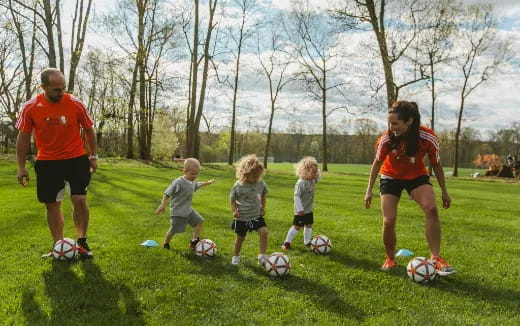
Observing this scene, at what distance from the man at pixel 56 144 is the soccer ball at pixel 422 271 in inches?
166

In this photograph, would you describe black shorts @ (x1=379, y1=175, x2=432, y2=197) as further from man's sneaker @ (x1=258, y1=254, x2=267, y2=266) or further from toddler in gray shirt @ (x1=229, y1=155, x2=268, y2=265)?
man's sneaker @ (x1=258, y1=254, x2=267, y2=266)

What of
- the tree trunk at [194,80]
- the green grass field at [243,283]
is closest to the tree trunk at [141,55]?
the tree trunk at [194,80]

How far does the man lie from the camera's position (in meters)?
5.07

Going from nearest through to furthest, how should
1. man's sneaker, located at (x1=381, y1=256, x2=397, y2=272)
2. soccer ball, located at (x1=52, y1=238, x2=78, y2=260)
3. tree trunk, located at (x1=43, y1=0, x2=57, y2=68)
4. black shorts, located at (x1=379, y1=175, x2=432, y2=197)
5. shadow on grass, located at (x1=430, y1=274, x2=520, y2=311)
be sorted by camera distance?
shadow on grass, located at (x1=430, y1=274, x2=520, y2=311), black shorts, located at (x1=379, y1=175, x2=432, y2=197), soccer ball, located at (x1=52, y1=238, x2=78, y2=260), man's sneaker, located at (x1=381, y1=256, x2=397, y2=272), tree trunk, located at (x1=43, y1=0, x2=57, y2=68)

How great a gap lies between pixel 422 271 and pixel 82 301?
3.77 metres

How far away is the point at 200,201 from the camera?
11922 mm

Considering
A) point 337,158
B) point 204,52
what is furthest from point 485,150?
point 204,52

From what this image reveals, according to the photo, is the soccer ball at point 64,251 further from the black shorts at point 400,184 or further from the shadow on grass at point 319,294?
the black shorts at point 400,184

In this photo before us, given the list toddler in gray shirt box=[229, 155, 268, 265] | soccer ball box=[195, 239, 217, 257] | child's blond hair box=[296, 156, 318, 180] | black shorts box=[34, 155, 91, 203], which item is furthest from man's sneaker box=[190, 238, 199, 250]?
child's blond hair box=[296, 156, 318, 180]

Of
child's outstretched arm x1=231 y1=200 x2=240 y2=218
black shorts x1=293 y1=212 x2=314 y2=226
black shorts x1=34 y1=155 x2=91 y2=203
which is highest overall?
black shorts x1=34 y1=155 x2=91 y2=203

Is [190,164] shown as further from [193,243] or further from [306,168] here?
[306,168]

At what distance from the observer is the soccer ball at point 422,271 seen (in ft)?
15.4

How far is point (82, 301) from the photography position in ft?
12.9

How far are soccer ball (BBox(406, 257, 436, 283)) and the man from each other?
13.8 feet
